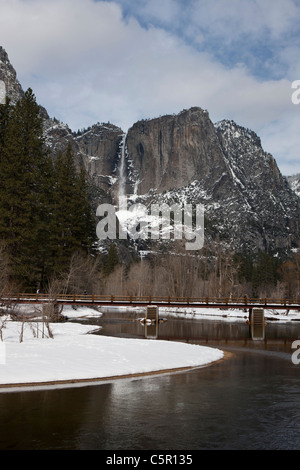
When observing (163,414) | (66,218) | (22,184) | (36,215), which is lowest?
(163,414)

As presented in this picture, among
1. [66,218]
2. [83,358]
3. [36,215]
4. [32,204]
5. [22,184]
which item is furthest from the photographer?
[66,218]

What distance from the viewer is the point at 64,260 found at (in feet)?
200

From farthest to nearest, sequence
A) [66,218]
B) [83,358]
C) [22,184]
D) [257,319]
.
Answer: [66,218]
[22,184]
[257,319]
[83,358]

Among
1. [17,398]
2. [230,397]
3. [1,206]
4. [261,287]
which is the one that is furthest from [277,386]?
[261,287]

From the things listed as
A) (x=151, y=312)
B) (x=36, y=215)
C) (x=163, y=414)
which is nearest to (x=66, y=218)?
(x=36, y=215)

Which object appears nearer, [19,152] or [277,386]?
[277,386]

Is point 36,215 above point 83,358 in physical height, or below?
above

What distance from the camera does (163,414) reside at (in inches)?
570

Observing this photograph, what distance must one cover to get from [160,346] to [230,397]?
13.0 metres

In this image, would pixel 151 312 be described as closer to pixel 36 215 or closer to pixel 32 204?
pixel 32 204

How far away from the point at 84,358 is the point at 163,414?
915 centimetres

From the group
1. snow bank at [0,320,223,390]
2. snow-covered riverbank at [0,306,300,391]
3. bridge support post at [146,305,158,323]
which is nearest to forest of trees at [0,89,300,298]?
bridge support post at [146,305,158,323]

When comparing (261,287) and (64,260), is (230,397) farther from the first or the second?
(261,287)

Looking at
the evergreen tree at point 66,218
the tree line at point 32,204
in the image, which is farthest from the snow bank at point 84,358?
the evergreen tree at point 66,218
